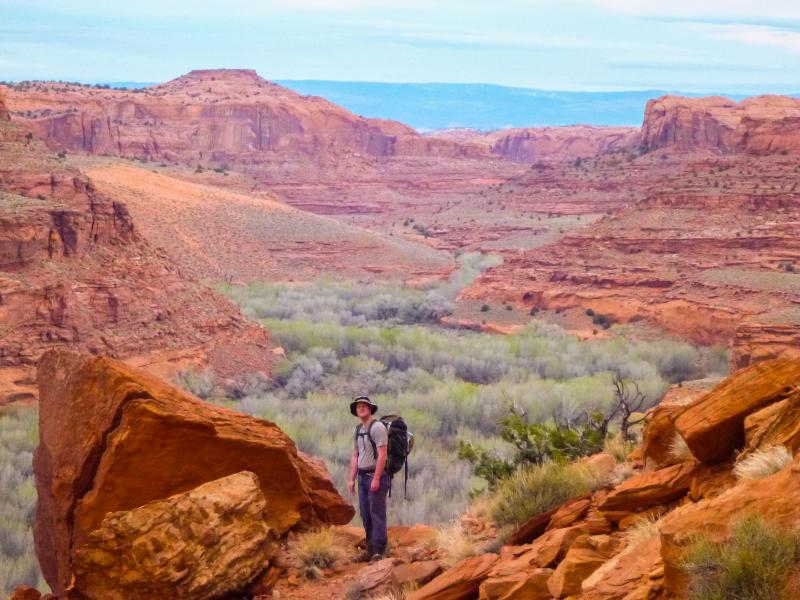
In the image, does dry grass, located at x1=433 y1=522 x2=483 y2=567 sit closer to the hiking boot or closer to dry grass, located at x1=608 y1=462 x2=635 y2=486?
the hiking boot

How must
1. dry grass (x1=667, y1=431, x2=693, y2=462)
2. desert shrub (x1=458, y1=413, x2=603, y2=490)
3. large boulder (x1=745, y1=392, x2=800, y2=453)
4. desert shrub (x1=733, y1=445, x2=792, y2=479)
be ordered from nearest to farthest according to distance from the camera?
desert shrub (x1=733, y1=445, x2=792, y2=479) < large boulder (x1=745, y1=392, x2=800, y2=453) < dry grass (x1=667, y1=431, x2=693, y2=462) < desert shrub (x1=458, y1=413, x2=603, y2=490)

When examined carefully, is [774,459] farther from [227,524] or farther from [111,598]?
[111,598]

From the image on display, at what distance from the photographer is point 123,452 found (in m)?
8.73

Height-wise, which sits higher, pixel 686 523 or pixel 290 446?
pixel 686 523

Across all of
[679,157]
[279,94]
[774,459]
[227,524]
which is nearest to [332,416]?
[227,524]

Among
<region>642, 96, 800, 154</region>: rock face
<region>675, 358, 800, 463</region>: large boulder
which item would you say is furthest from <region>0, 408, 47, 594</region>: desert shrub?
<region>642, 96, 800, 154</region>: rock face

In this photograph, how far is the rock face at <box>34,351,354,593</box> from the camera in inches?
345

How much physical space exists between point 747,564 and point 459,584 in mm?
2793

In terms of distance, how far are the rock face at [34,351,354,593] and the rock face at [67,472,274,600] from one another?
44cm

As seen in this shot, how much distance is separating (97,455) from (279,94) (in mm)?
Answer: 100576

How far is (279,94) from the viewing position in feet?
350

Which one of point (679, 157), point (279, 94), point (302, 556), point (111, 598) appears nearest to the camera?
point (111, 598)

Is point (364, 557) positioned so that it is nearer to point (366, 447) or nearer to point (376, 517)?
point (376, 517)

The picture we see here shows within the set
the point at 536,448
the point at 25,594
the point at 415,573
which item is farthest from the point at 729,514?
the point at 536,448
